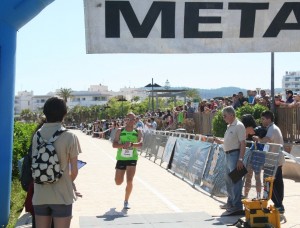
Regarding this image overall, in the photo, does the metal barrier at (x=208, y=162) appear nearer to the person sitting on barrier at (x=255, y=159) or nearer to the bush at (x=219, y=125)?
the person sitting on barrier at (x=255, y=159)

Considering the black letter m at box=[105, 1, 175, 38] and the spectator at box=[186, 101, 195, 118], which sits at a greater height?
the black letter m at box=[105, 1, 175, 38]

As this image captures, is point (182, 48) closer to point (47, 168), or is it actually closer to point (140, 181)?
point (47, 168)

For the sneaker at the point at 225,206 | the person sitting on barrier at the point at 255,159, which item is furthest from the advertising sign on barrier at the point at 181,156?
the sneaker at the point at 225,206

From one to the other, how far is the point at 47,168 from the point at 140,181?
948cm

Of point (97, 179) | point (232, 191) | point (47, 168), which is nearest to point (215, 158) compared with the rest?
point (232, 191)

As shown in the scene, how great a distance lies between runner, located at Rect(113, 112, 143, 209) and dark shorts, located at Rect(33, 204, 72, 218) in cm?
492

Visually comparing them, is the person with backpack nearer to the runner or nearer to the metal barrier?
the metal barrier

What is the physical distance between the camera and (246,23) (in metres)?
5.55

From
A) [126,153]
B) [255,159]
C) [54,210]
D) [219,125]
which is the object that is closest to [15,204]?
[126,153]

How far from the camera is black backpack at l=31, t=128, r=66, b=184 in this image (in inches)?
195

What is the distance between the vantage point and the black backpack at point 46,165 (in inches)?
195

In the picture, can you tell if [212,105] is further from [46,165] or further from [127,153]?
[46,165]

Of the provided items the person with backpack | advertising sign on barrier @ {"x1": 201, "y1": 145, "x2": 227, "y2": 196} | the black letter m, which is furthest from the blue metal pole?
advertising sign on barrier @ {"x1": 201, "y1": 145, "x2": 227, "y2": 196}

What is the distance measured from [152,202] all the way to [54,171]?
6.03 m
